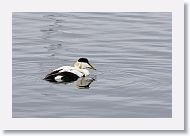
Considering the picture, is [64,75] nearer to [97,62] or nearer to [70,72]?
[70,72]

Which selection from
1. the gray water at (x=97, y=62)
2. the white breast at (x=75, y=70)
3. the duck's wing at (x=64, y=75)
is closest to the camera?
the gray water at (x=97, y=62)

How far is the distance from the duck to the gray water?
53 millimetres

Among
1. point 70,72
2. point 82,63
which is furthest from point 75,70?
point 82,63

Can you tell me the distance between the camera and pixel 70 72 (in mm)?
13766

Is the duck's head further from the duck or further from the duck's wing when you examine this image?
the duck's wing

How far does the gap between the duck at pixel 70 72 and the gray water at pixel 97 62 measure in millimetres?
53

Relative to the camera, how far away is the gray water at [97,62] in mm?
12609

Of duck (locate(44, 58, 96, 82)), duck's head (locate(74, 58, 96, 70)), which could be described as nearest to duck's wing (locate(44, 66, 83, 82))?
duck (locate(44, 58, 96, 82))

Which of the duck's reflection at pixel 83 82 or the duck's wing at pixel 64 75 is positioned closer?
the duck's wing at pixel 64 75

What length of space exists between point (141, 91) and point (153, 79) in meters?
0.33

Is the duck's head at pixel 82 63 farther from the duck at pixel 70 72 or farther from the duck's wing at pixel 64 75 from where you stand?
the duck's wing at pixel 64 75

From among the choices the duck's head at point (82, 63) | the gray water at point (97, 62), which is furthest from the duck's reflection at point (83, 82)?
the duck's head at point (82, 63)

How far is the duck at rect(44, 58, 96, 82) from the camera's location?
43.5ft

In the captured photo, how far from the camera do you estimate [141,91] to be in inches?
511
